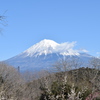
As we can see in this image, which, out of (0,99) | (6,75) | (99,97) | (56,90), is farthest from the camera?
(6,75)

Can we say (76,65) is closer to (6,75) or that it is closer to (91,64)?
(91,64)

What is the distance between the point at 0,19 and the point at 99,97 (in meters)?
13.4

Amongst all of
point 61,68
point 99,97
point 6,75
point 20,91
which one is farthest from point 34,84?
point 99,97

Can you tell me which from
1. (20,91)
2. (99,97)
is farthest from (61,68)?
(99,97)

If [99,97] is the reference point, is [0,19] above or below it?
above

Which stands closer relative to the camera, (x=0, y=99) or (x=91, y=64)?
(x=0, y=99)

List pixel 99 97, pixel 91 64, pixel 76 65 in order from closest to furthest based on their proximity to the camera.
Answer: pixel 99 97
pixel 91 64
pixel 76 65

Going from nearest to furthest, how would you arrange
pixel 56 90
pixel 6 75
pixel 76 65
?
1. pixel 56 90
2. pixel 6 75
3. pixel 76 65

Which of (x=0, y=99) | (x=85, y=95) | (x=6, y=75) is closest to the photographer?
(x=0, y=99)

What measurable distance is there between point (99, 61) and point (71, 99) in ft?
Answer: 116

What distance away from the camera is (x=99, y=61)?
133ft

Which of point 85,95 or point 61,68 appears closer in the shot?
point 85,95

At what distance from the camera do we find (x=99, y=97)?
18812 mm

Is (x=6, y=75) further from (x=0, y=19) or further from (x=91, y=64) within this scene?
(x=0, y=19)
